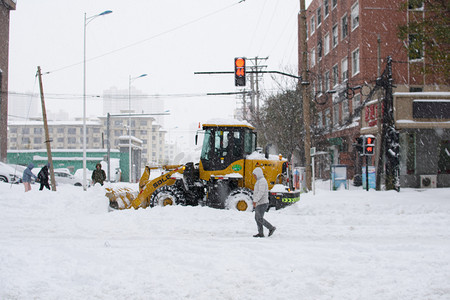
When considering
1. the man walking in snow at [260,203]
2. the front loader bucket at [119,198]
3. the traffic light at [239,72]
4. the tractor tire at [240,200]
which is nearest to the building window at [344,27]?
the traffic light at [239,72]

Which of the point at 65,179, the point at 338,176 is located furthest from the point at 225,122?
the point at 65,179

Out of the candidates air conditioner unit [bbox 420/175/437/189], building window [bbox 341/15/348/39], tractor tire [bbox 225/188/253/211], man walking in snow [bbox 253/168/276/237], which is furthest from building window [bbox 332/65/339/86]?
man walking in snow [bbox 253/168/276/237]

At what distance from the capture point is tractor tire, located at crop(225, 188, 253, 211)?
12.4m

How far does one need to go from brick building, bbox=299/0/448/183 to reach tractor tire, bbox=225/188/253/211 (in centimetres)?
1240

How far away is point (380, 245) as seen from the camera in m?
8.12

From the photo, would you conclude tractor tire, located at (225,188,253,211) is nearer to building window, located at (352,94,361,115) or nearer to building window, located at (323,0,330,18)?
building window, located at (352,94,361,115)

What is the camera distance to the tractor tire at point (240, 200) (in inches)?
489

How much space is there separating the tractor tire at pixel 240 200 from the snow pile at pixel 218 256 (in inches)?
27.1

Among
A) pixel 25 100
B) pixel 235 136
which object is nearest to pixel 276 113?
pixel 235 136

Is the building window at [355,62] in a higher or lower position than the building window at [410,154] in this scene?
higher

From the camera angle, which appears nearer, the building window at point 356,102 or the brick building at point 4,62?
the building window at point 356,102

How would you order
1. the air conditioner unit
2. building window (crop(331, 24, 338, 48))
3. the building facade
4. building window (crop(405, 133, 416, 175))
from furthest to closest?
the building facade → building window (crop(331, 24, 338, 48)) → building window (crop(405, 133, 416, 175)) → the air conditioner unit

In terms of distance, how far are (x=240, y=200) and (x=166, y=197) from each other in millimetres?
2177

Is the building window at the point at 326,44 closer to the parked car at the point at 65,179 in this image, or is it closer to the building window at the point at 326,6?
the building window at the point at 326,6
